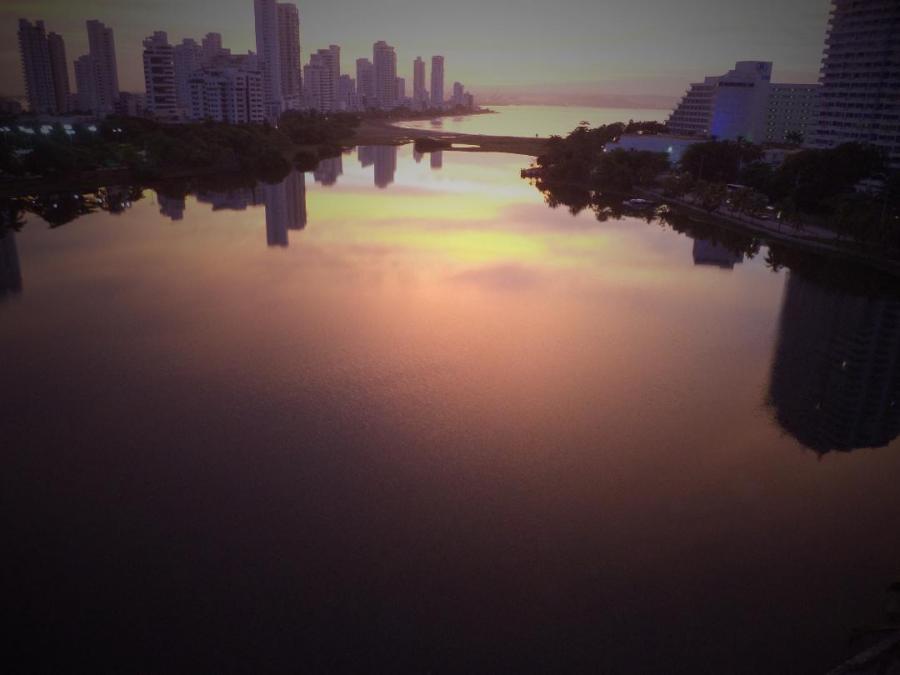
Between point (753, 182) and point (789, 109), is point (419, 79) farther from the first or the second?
point (753, 182)

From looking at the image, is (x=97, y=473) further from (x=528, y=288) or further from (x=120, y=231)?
(x=120, y=231)

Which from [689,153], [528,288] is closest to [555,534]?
[528,288]

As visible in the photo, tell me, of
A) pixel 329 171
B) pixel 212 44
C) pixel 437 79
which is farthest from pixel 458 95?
pixel 329 171

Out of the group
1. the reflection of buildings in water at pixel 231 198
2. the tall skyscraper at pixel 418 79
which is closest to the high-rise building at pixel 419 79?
the tall skyscraper at pixel 418 79

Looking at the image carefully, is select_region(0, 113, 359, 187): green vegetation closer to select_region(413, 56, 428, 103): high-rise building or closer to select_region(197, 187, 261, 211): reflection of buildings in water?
select_region(197, 187, 261, 211): reflection of buildings in water

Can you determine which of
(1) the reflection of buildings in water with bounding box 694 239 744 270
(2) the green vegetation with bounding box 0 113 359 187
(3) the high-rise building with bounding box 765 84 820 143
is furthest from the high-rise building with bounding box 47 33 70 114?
(1) the reflection of buildings in water with bounding box 694 239 744 270
